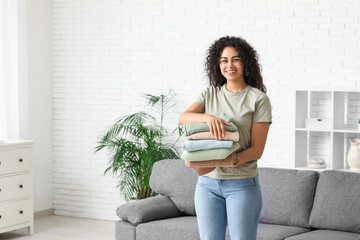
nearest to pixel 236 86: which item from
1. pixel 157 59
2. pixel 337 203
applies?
pixel 337 203

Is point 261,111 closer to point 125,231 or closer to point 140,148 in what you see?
point 125,231

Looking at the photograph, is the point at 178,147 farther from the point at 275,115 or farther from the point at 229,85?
the point at 229,85

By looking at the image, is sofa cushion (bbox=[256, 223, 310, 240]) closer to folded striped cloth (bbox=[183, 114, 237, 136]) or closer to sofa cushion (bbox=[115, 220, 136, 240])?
Result: sofa cushion (bbox=[115, 220, 136, 240])

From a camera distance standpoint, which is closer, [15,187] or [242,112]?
[242,112]

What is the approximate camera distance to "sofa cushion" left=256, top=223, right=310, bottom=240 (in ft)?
13.1

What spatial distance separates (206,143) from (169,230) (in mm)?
1727

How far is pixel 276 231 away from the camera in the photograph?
4062 mm

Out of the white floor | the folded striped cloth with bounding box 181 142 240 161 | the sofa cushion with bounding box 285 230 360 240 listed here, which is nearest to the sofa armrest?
the sofa cushion with bounding box 285 230 360 240

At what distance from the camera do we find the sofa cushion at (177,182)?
464 centimetres

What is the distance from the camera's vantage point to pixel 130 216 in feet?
14.6

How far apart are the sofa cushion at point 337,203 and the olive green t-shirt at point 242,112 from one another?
5.12 feet

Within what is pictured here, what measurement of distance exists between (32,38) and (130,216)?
113 inches

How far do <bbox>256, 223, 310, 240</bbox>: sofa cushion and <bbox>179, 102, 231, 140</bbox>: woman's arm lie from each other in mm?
1420

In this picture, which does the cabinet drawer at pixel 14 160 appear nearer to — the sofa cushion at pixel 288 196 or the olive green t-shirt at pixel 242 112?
the sofa cushion at pixel 288 196
